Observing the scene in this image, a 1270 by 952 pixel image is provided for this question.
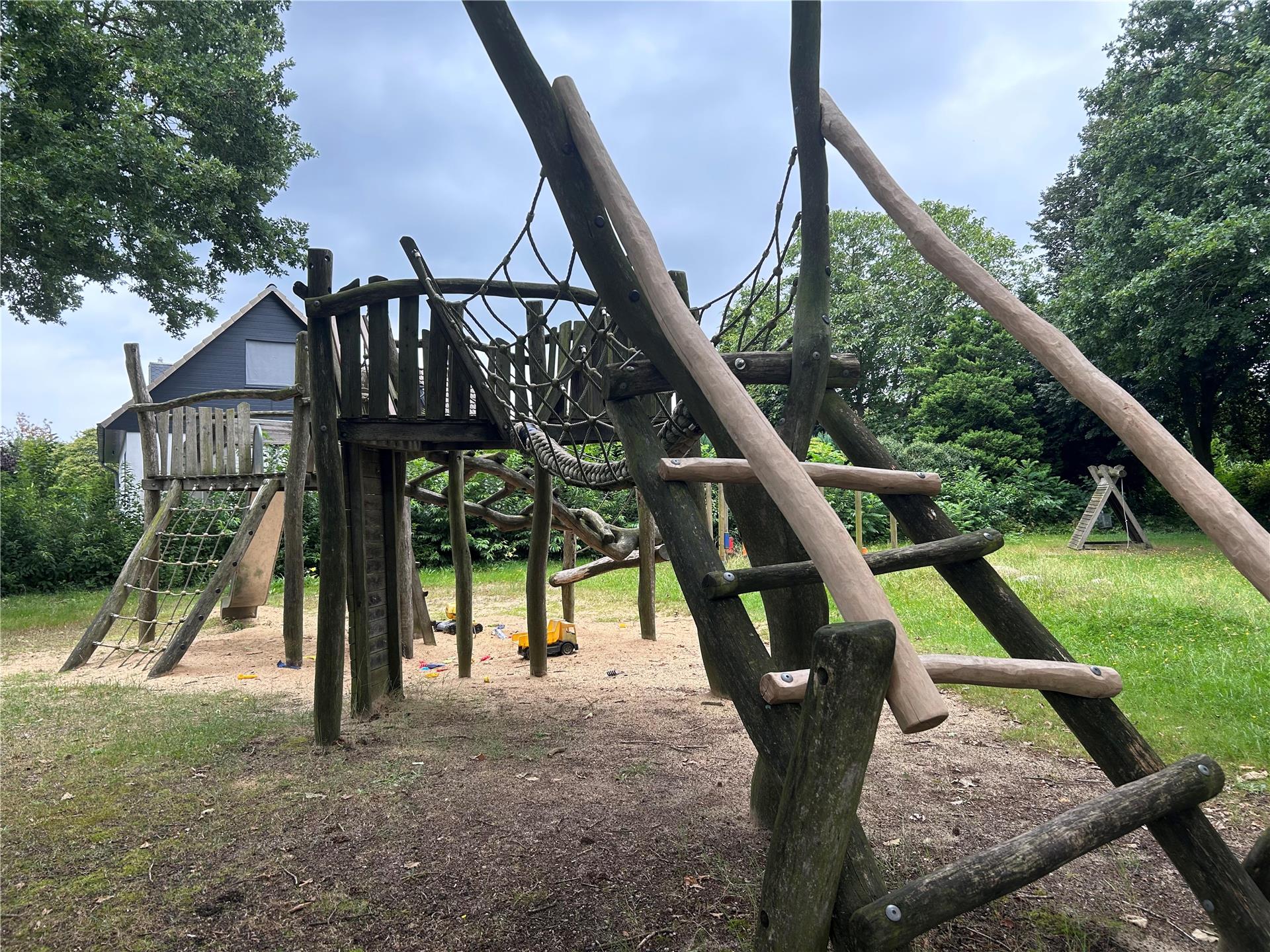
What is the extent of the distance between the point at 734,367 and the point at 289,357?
1767cm

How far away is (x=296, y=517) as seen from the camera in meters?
→ 6.69

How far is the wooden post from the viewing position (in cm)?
635

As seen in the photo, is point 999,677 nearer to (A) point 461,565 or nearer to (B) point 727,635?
(B) point 727,635

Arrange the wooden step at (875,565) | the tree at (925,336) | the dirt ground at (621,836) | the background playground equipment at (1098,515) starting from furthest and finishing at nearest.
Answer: the tree at (925,336), the background playground equipment at (1098,515), the dirt ground at (621,836), the wooden step at (875,565)

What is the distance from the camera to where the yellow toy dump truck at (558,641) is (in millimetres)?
6480

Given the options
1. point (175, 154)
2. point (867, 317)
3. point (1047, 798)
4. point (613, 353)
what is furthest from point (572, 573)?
point (867, 317)

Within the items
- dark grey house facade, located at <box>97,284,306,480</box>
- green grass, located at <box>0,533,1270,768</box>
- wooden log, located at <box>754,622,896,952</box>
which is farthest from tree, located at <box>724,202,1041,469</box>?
wooden log, located at <box>754,622,896,952</box>

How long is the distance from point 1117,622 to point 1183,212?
10918 mm

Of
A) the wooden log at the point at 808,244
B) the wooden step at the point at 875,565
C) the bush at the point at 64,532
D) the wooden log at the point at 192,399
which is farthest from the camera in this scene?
the bush at the point at 64,532

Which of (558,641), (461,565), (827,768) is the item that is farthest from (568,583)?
(827,768)

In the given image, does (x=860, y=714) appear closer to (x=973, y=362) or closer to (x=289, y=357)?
(x=289, y=357)

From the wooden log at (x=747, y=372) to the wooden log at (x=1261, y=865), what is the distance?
1.58 meters

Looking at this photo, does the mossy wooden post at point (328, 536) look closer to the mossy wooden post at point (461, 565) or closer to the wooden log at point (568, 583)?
the mossy wooden post at point (461, 565)

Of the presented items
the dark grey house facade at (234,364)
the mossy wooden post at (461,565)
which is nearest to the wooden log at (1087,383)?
the mossy wooden post at (461,565)
